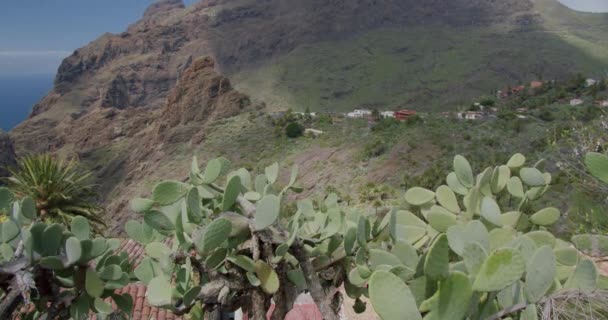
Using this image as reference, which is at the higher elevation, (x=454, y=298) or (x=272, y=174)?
(x=454, y=298)

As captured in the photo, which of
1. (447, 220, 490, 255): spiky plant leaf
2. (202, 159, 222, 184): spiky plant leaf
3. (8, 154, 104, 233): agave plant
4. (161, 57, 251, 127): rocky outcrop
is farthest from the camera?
(161, 57, 251, 127): rocky outcrop

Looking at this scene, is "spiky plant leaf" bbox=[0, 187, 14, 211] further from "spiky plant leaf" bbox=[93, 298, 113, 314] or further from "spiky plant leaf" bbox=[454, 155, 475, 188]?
"spiky plant leaf" bbox=[454, 155, 475, 188]

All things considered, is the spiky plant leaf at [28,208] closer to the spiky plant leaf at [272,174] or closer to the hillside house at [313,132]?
the spiky plant leaf at [272,174]

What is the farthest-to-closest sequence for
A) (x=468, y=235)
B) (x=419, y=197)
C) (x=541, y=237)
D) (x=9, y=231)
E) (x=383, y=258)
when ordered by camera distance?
(x=419, y=197) → (x=9, y=231) → (x=541, y=237) → (x=383, y=258) → (x=468, y=235)

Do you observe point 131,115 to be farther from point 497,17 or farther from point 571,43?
point 497,17

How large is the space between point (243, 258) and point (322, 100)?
7033 centimetres

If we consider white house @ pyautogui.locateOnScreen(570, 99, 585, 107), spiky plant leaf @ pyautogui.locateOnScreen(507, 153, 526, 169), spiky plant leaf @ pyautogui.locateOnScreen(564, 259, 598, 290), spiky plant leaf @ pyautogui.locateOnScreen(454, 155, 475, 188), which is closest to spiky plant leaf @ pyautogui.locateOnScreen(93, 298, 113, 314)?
spiky plant leaf @ pyautogui.locateOnScreen(454, 155, 475, 188)

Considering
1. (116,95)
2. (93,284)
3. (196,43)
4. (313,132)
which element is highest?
(93,284)

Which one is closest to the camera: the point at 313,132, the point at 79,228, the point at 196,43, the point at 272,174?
the point at 79,228

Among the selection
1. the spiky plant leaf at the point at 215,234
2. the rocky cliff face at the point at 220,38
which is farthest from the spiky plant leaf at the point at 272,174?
the rocky cliff face at the point at 220,38

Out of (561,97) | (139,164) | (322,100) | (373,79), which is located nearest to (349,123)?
(561,97)

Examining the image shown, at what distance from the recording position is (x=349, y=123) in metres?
30.5

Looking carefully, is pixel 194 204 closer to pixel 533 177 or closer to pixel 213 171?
pixel 213 171

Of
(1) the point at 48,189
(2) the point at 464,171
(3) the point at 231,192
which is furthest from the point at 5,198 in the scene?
(1) the point at 48,189
